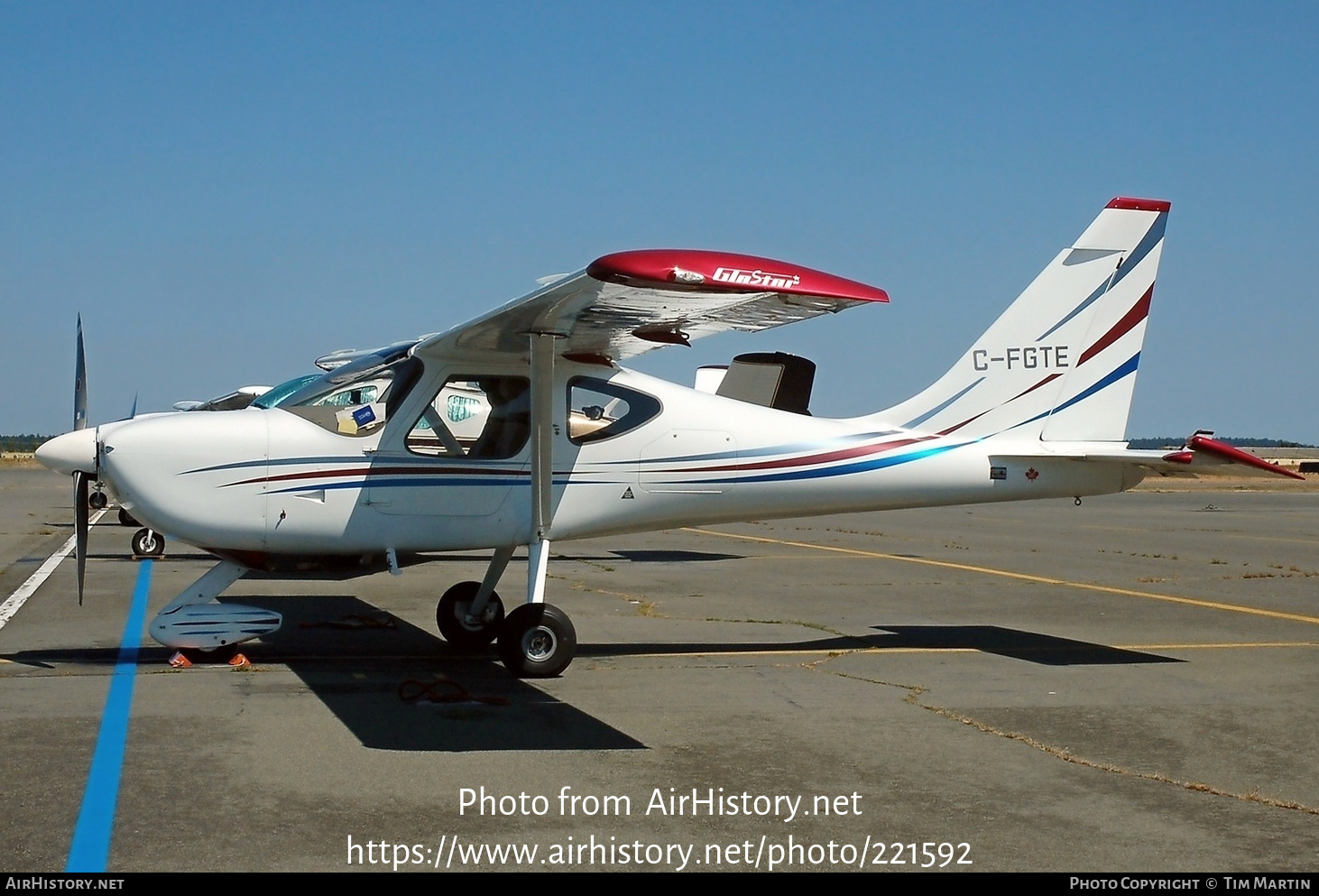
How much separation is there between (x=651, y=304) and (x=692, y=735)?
8.34 ft

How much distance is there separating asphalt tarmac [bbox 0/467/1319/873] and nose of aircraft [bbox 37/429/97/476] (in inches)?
54.1

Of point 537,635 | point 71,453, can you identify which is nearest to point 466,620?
point 537,635

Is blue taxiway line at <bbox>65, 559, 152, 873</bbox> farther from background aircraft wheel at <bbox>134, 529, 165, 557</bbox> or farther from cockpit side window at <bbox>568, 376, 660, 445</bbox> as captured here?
background aircraft wheel at <bbox>134, 529, 165, 557</bbox>

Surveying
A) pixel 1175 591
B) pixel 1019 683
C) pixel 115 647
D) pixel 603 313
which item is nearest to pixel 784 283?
pixel 603 313

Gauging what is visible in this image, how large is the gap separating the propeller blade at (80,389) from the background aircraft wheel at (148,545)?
7887mm

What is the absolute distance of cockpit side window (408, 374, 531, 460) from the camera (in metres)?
8.88

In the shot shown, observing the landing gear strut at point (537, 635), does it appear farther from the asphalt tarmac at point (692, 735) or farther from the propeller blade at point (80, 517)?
the propeller blade at point (80, 517)

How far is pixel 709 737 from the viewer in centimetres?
680

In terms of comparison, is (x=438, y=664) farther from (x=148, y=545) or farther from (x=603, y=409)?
(x=148, y=545)

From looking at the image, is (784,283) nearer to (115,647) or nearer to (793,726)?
(793,726)

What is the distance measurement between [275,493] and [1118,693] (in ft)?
18.8
